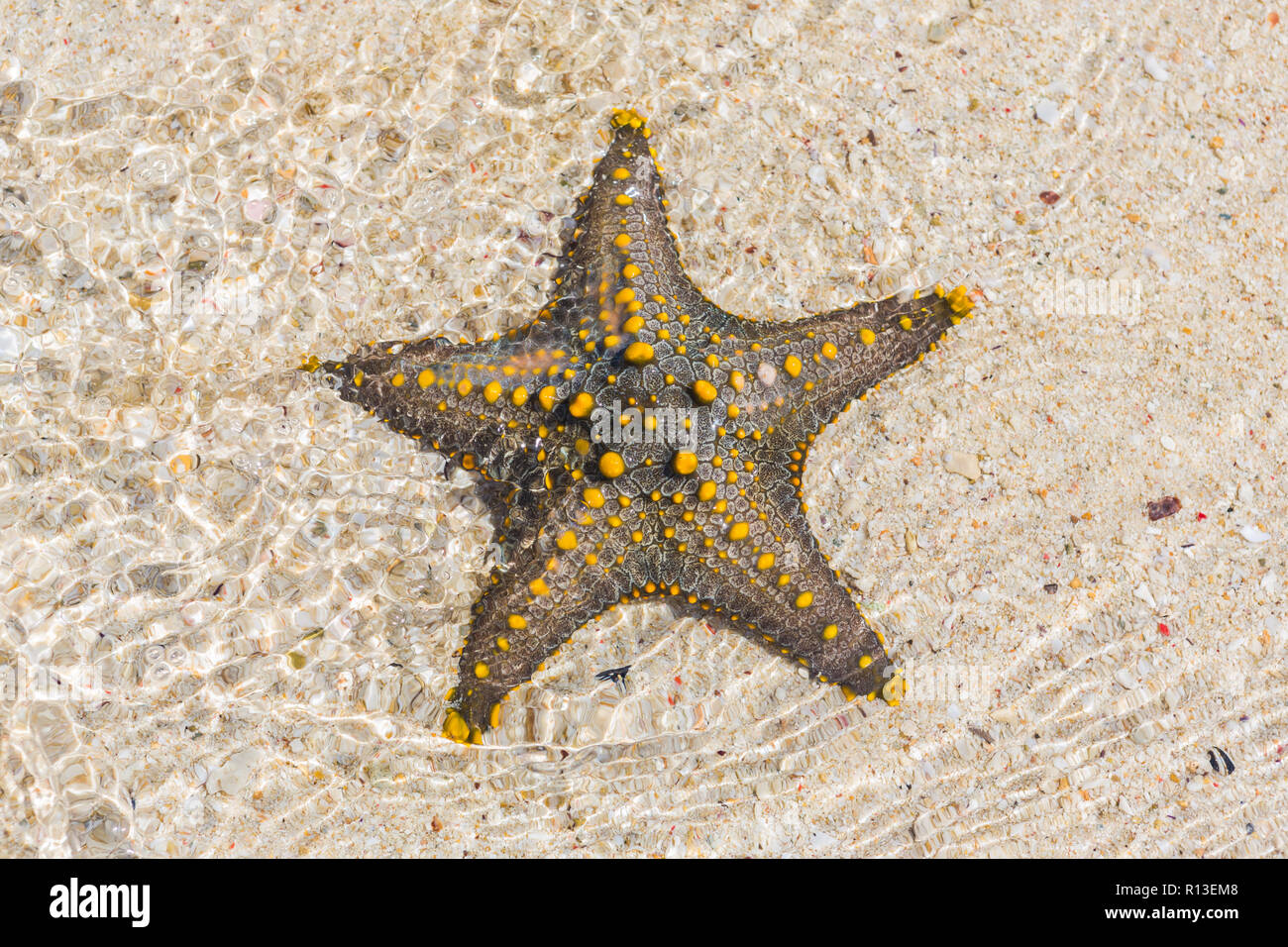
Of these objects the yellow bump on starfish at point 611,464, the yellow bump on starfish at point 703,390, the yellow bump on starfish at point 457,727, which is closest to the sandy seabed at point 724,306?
the yellow bump on starfish at point 457,727

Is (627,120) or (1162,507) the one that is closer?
(627,120)

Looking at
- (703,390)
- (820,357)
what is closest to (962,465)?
(820,357)

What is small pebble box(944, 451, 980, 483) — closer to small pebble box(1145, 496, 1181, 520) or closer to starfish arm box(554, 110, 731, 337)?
small pebble box(1145, 496, 1181, 520)

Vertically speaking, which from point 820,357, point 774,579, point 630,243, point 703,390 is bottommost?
point 774,579

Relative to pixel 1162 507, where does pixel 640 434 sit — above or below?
above

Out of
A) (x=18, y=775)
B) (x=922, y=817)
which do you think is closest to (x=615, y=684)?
(x=922, y=817)

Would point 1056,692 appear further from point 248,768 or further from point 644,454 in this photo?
point 248,768

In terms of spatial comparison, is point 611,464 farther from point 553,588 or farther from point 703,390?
point 553,588
